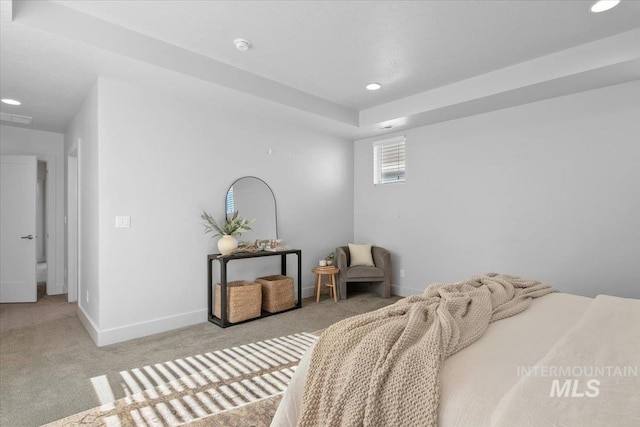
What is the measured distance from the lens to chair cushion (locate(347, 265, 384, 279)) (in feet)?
15.5

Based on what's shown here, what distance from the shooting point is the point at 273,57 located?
10.5ft

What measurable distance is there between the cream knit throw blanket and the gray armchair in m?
3.04

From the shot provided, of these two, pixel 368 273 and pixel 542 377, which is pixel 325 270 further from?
pixel 542 377

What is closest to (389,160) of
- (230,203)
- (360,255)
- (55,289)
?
(360,255)

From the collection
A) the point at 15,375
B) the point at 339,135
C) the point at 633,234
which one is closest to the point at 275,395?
the point at 15,375

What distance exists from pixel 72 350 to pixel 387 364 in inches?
122

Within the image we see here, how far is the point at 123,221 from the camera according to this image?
10.6ft

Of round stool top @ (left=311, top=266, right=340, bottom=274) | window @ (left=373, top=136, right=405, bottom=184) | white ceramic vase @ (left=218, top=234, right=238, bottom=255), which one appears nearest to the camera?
white ceramic vase @ (left=218, top=234, right=238, bottom=255)

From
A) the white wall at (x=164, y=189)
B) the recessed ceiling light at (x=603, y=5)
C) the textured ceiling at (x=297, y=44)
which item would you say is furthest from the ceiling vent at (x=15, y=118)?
the recessed ceiling light at (x=603, y=5)

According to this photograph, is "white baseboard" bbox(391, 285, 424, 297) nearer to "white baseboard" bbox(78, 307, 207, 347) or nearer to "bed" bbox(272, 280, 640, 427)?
"white baseboard" bbox(78, 307, 207, 347)

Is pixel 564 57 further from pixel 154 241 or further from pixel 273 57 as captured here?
pixel 154 241

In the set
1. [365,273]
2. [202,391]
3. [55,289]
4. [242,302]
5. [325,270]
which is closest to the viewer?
[202,391]

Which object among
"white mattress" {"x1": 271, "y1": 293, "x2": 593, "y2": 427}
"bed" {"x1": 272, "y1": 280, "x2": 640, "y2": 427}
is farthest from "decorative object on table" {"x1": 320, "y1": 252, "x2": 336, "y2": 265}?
"bed" {"x1": 272, "y1": 280, "x2": 640, "y2": 427}

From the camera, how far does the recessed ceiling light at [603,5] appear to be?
235 centimetres
